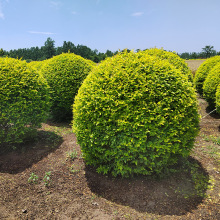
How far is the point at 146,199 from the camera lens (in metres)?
3.92

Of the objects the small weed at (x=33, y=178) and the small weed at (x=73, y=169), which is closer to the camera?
the small weed at (x=33, y=178)

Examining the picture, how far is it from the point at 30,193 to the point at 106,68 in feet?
9.98

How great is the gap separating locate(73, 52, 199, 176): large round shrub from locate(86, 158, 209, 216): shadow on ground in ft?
1.03

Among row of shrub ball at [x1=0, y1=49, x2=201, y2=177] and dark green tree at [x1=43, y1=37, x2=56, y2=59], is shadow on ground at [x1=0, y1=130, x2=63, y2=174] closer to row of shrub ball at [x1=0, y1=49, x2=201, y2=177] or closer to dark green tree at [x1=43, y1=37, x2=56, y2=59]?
row of shrub ball at [x1=0, y1=49, x2=201, y2=177]

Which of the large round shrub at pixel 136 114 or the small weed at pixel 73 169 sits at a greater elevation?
the large round shrub at pixel 136 114

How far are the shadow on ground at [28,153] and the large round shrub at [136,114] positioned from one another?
6.04 feet

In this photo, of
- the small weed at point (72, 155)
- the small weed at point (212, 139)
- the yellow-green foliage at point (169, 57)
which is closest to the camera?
the small weed at point (72, 155)

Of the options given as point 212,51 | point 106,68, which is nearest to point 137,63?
point 106,68

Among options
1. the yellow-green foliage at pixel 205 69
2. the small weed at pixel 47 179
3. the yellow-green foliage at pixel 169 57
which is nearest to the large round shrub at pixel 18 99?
the small weed at pixel 47 179

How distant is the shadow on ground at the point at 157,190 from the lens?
12.4 ft

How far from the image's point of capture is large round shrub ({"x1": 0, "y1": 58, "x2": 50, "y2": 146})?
5.40 metres

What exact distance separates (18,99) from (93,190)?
3.25 m

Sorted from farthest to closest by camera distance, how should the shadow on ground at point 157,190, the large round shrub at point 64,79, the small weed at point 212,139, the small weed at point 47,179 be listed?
the large round shrub at point 64,79 < the small weed at point 212,139 < the small weed at point 47,179 < the shadow on ground at point 157,190

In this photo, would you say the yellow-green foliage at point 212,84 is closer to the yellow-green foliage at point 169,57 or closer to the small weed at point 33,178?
the yellow-green foliage at point 169,57
